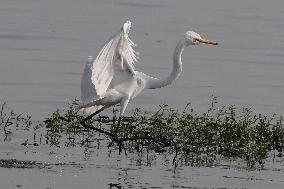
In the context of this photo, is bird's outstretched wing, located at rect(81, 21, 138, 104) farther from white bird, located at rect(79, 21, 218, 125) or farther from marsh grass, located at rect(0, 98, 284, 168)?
marsh grass, located at rect(0, 98, 284, 168)

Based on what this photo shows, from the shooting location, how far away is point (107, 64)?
586 inches

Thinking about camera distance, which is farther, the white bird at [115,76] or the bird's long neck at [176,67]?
the bird's long neck at [176,67]

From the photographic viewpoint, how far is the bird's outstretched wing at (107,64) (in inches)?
570

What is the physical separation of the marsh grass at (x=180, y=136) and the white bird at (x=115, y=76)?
298mm

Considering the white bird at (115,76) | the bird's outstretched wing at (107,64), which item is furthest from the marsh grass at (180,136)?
the bird's outstretched wing at (107,64)

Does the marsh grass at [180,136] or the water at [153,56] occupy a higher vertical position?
the water at [153,56]

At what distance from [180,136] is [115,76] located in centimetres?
133

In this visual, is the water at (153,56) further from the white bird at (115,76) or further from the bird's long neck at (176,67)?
the bird's long neck at (176,67)

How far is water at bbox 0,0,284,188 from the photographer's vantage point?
1384 cm

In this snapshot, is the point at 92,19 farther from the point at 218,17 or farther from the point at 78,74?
the point at 78,74

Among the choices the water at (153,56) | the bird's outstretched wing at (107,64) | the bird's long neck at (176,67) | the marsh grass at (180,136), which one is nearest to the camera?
the water at (153,56)

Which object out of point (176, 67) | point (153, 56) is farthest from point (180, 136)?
point (153, 56)

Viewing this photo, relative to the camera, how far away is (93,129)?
15977mm

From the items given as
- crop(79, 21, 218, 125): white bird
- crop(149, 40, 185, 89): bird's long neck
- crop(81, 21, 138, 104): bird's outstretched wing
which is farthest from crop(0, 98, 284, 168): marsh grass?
crop(81, 21, 138, 104): bird's outstretched wing
